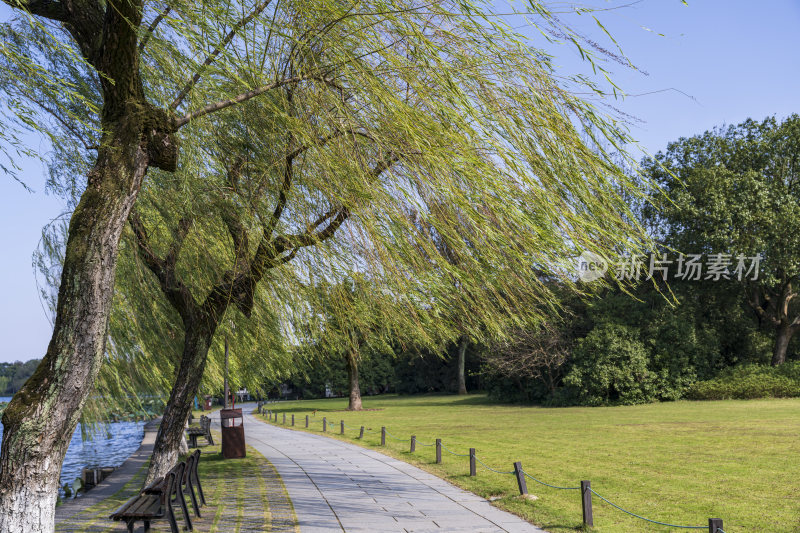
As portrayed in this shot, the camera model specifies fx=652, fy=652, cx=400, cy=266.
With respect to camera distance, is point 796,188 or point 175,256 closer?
point 175,256

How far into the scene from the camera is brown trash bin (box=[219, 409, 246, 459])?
17344 mm

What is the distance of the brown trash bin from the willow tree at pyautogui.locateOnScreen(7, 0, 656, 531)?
12.5 meters

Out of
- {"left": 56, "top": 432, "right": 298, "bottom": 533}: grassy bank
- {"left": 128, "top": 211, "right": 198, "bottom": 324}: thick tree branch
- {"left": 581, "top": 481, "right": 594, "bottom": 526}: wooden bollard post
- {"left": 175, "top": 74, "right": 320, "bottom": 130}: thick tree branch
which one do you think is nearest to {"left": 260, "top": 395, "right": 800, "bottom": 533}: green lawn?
{"left": 581, "top": 481, "right": 594, "bottom": 526}: wooden bollard post

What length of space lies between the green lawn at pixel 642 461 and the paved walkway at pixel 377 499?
0.50 meters

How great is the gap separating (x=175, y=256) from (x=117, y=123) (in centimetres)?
380

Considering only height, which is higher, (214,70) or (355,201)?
(214,70)

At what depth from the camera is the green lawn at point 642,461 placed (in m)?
9.41

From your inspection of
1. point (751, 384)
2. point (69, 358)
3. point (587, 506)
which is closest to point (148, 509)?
point (69, 358)

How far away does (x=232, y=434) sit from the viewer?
17.4 metres

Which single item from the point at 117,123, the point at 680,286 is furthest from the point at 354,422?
the point at 117,123

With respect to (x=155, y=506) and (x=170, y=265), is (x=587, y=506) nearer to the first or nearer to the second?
(x=155, y=506)

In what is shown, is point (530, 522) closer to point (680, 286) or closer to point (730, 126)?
point (680, 286)

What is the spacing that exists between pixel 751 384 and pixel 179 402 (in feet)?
104

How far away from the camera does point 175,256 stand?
9.24 metres
